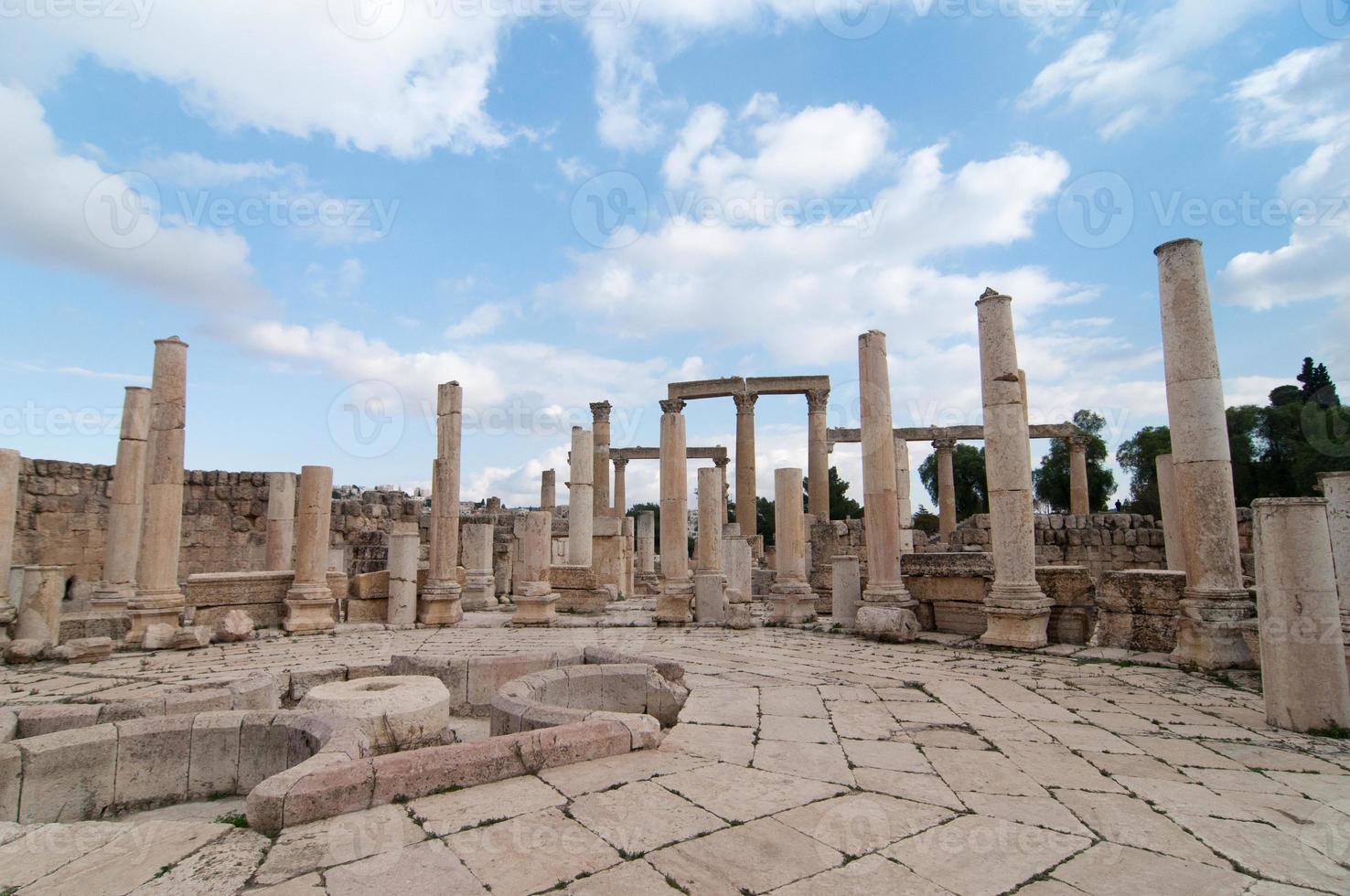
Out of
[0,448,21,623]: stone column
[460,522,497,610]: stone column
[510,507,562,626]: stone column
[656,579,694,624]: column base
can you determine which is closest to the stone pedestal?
[656,579,694,624]: column base

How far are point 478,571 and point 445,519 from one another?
8.78 ft

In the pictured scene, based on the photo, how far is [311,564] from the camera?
12.9 m

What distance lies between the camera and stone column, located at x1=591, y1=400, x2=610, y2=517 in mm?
24969

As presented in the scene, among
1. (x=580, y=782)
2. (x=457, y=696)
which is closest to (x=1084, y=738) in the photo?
(x=580, y=782)

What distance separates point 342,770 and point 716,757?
2.18 m

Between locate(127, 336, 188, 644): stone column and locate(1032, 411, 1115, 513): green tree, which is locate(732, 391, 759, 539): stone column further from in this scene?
locate(1032, 411, 1115, 513): green tree

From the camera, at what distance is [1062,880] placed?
2898 mm

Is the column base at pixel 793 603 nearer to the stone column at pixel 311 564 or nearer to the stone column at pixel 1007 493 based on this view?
the stone column at pixel 1007 493

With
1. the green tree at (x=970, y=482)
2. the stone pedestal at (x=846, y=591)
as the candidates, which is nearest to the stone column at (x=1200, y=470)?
the stone pedestal at (x=846, y=591)

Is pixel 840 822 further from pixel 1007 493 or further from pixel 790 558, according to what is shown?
pixel 790 558

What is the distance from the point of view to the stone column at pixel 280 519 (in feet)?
50.4

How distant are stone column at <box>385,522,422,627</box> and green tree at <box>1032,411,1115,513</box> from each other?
115ft

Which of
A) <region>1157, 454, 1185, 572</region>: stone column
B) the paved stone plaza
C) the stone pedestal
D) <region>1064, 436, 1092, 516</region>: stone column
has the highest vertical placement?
<region>1064, 436, 1092, 516</region>: stone column

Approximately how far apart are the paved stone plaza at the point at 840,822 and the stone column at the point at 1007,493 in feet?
12.0
